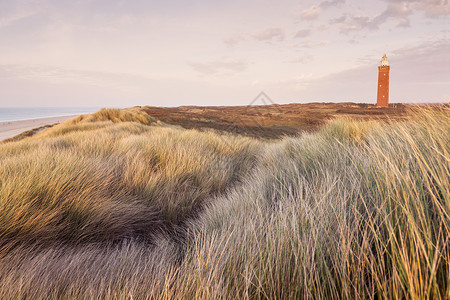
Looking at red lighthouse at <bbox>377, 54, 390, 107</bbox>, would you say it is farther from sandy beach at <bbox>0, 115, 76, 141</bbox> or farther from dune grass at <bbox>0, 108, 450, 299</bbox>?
sandy beach at <bbox>0, 115, 76, 141</bbox>

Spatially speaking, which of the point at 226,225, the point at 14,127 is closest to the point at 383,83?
the point at 226,225

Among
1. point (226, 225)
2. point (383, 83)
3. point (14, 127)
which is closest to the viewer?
point (226, 225)

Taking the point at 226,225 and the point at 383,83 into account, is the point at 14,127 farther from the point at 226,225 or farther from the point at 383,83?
the point at 383,83

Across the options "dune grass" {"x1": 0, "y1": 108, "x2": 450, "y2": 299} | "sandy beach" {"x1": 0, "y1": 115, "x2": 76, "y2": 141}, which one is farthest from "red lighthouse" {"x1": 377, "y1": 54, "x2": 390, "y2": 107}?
"sandy beach" {"x1": 0, "y1": 115, "x2": 76, "y2": 141}

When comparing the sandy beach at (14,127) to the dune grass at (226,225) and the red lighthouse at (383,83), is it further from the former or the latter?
the red lighthouse at (383,83)

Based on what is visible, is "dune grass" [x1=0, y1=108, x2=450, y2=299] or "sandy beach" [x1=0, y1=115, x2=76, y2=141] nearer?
"dune grass" [x1=0, y1=108, x2=450, y2=299]

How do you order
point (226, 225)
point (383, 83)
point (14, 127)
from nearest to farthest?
point (226, 225)
point (14, 127)
point (383, 83)

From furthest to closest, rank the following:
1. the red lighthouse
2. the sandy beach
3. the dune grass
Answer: the red lighthouse
the sandy beach
the dune grass

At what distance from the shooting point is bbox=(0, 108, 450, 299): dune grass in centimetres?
92

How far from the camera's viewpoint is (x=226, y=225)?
1661 millimetres

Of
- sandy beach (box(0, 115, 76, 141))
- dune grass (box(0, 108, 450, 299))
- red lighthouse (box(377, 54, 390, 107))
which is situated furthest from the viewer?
Result: red lighthouse (box(377, 54, 390, 107))

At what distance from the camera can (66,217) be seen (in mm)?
1854

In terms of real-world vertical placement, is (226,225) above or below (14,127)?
below

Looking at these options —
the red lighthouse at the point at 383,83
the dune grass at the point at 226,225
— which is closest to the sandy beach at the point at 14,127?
Answer: the dune grass at the point at 226,225
